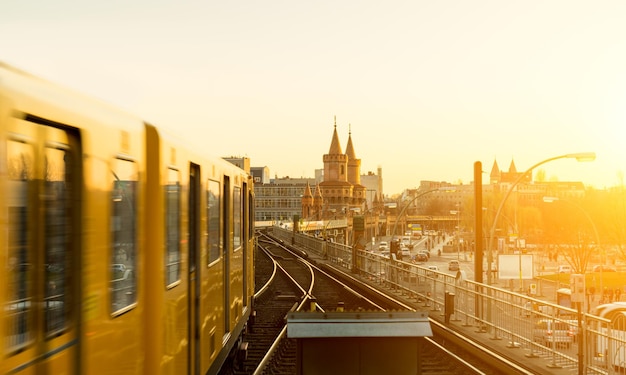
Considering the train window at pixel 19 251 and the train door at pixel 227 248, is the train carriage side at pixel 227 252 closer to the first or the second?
the train door at pixel 227 248

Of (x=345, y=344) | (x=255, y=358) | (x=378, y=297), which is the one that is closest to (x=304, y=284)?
(x=378, y=297)

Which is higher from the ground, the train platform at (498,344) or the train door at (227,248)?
the train door at (227,248)

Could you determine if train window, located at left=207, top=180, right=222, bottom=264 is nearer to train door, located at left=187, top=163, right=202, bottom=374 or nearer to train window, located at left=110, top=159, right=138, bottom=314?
train door, located at left=187, top=163, right=202, bottom=374

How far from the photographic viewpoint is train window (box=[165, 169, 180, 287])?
723 centimetres

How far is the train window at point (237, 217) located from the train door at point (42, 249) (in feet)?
25.2

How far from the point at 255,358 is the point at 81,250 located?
10523 millimetres

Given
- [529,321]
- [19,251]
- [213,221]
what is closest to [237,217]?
[213,221]

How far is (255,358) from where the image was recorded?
15.0 metres

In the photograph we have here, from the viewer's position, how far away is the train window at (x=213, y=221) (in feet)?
31.8

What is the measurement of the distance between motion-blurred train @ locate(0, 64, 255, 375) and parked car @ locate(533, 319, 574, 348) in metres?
6.55

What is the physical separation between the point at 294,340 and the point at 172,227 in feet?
30.2

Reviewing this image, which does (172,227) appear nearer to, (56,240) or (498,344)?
(56,240)

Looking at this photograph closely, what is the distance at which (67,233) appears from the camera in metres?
4.69

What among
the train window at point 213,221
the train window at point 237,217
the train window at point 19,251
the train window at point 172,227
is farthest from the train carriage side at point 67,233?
the train window at point 237,217
